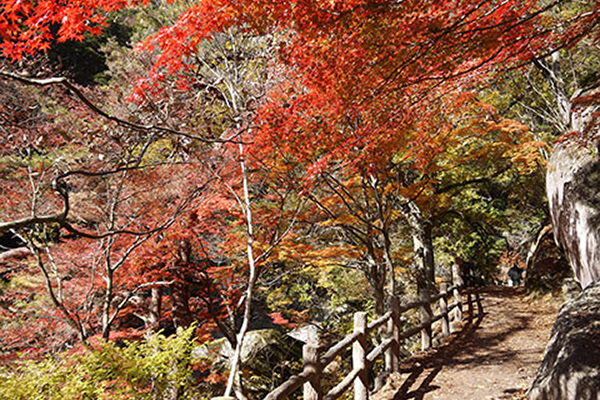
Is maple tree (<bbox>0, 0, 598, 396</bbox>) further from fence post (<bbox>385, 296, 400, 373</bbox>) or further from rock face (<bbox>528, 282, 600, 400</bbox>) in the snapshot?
rock face (<bbox>528, 282, 600, 400</bbox>)

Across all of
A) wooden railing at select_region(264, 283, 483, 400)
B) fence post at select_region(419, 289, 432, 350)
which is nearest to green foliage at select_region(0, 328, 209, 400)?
wooden railing at select_region(264, 283, 483, 400)

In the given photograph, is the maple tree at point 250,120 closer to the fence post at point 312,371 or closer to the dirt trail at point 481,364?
the fence post at point 312,371

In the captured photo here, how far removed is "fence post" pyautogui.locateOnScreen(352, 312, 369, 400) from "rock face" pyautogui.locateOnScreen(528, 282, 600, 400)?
1994mm

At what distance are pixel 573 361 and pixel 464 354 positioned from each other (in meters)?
4.35

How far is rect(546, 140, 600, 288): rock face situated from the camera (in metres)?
6.37

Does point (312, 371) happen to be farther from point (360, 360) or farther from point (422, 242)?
point (422, 242)

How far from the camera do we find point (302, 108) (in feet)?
24.2

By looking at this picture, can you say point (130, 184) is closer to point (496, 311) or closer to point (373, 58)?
point (373, 58)

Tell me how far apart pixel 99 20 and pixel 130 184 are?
431cm

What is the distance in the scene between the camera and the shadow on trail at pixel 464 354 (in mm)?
5284

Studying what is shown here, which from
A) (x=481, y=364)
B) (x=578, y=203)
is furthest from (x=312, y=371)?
(x=578, y=203)

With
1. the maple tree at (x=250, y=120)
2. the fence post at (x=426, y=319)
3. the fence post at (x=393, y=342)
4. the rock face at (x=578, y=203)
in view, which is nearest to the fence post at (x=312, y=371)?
the maple tree at (x=250, y=120)

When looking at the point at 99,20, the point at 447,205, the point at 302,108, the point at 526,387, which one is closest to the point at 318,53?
the point at 302,108

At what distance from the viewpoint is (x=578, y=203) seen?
6836 millimetres
